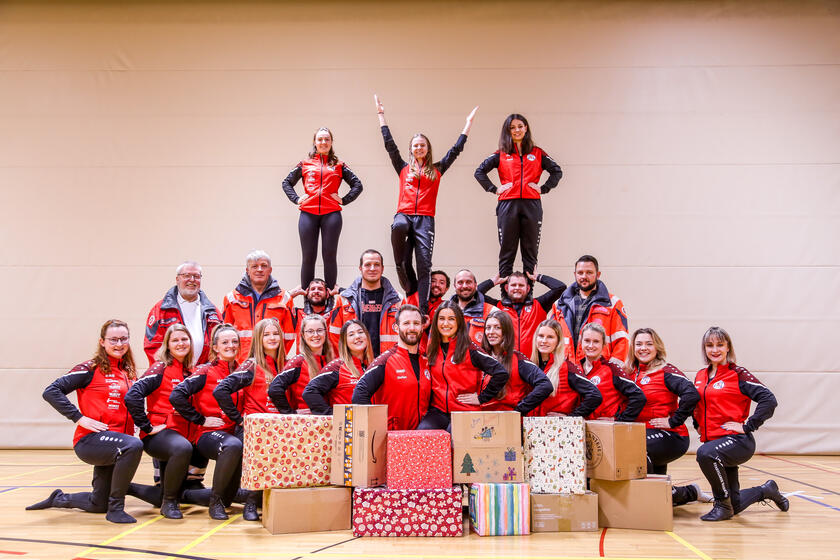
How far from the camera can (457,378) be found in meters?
5.06

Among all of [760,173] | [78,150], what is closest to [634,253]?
[760,173]

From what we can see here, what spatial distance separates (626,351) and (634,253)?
3.30 meters

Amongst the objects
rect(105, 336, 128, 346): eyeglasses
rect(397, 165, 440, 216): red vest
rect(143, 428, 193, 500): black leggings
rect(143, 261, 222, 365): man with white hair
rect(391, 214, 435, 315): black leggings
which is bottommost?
rect(143, 428, 193, 500): black leggings

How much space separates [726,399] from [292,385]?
131 inches

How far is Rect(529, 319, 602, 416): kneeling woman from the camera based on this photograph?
5078 millimetres

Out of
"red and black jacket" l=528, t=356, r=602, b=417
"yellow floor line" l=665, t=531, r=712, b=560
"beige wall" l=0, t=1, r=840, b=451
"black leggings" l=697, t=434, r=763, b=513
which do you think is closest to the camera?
"yellow floor line" l=665, t=531, r=712, b=560

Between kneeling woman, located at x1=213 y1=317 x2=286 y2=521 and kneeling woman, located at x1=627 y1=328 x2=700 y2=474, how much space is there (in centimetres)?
289

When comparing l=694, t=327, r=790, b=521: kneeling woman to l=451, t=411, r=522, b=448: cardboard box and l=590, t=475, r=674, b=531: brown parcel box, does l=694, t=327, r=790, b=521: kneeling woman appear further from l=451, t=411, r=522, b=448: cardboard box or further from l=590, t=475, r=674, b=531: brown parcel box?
l=451, t=411, r=522, b=448: cardboard box

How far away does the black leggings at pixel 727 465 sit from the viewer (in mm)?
4828

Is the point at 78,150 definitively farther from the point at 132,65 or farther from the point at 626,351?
the point at 626,351

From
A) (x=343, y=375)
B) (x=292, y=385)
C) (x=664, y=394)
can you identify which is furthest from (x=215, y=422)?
(x=664, y=394)

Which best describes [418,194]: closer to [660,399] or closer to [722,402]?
[660,399]

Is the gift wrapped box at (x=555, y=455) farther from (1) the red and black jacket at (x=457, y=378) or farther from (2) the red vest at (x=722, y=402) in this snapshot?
(2) the red vest at (x=722, y=402)

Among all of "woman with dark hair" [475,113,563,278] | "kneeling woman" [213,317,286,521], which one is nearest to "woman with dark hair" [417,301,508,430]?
"kneeling woman" [213,317,286,521]
